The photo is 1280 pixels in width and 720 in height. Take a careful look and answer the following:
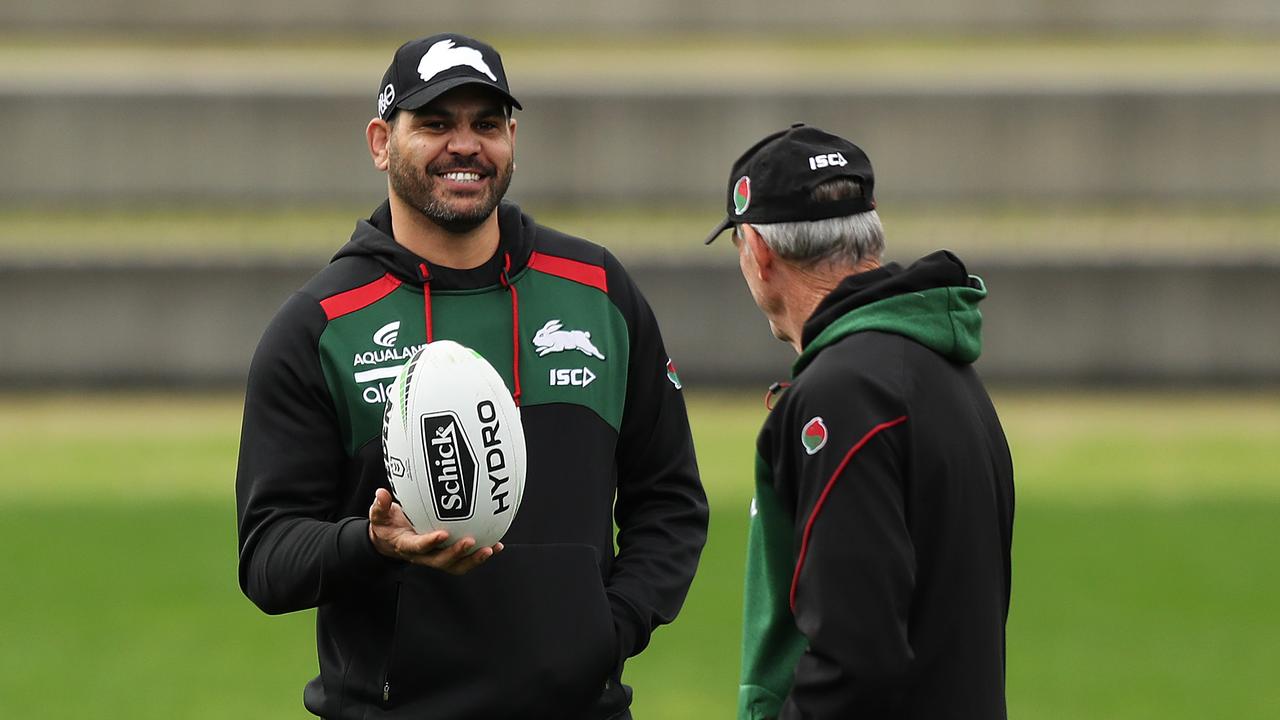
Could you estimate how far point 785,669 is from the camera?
11.5ft

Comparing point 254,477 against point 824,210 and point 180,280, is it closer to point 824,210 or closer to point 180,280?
point 824,210

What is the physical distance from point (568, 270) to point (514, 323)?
188mm

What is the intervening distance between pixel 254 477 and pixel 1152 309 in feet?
52.9

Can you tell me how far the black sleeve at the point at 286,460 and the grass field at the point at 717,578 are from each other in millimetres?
5168

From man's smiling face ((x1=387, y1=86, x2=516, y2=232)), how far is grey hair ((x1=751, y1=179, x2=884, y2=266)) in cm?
67

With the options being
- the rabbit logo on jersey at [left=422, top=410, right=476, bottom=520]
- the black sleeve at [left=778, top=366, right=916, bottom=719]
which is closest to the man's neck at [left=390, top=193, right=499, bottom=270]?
the rabbit logo on jersey at [left=422, top=410, right=476, bottom=520]

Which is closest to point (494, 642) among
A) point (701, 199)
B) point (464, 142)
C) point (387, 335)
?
point (387, 335)

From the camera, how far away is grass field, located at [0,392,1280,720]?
9461 mm

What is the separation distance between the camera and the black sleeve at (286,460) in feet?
12.5

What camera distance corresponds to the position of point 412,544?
3547 mm

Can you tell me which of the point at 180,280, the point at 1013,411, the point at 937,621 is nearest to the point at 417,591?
the point at 937,621

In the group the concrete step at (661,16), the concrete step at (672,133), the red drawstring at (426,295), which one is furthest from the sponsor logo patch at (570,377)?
the concrete step at (661,16)

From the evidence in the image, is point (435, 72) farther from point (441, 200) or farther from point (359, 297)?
point (359, 297)

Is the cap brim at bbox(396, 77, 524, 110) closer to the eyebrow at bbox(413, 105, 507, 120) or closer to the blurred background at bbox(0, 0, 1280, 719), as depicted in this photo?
the eyebrow at bbox(413, 105, 507, 120)
